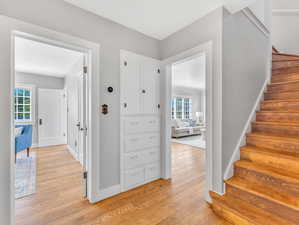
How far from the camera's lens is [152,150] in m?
2.47

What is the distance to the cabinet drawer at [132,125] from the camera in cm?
218

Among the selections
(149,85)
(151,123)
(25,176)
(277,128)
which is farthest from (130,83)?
(25,176)

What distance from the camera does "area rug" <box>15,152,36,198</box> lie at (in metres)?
2.14

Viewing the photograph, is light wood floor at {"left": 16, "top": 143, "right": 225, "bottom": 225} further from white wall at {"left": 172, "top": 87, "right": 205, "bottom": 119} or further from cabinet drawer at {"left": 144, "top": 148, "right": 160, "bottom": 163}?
white wall at {"left": 172, "top": 87, "right": 205, "bottom": 119}

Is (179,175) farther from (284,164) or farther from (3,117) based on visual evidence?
(3,117)

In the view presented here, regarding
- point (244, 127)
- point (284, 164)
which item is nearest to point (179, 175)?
point (244, 127)

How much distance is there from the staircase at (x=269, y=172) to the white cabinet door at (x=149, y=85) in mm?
1463

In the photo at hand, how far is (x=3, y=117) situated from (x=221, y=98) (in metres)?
2.24

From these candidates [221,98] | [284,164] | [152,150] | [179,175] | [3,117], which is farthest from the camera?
[179,175]

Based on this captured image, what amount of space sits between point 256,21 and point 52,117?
607cm

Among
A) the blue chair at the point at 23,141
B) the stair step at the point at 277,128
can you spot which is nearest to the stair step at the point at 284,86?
the stair step at the point at 277,128

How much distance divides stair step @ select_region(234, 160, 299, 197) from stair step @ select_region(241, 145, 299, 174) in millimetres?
54

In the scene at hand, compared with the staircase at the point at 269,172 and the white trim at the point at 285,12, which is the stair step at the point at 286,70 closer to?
the staircase at the point at 269,172

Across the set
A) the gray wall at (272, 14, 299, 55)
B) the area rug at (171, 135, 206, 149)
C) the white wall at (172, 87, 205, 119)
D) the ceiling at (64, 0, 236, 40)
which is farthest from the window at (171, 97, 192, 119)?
the ceiling at (64, 0, 236, 40)
